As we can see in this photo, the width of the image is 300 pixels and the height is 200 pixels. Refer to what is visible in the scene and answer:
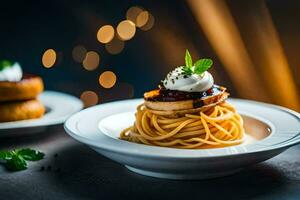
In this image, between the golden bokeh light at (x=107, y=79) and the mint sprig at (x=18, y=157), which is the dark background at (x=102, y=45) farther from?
the mint sprig at (x=18, y=157)

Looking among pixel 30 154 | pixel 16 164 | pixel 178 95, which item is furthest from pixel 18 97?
pixel 178 95

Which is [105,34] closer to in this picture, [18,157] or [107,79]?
[107,79]

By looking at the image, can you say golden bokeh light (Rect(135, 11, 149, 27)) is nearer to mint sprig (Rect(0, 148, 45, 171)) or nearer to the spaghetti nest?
the spaghetti nest

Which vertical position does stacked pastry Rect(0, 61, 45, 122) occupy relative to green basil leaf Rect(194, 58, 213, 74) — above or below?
above

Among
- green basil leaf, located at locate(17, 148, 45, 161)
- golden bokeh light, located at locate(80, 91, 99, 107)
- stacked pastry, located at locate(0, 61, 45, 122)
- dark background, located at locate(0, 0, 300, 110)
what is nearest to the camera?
green basil leaf, located at locate(17, 148, 45, 161)

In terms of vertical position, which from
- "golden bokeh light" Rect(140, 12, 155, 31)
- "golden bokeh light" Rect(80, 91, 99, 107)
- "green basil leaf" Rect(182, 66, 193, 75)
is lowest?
"golden bokeh light" Rect(80, 91, 99, 107)

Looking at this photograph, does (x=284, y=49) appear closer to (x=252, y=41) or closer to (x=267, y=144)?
(x=252, y=41)

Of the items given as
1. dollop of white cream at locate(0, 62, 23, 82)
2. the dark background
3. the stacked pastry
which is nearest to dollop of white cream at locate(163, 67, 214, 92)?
the stacked pastry
